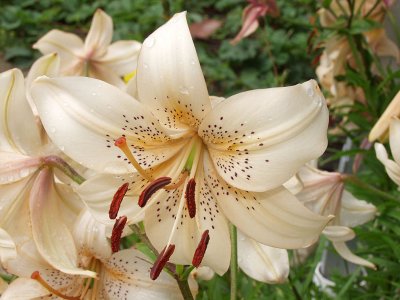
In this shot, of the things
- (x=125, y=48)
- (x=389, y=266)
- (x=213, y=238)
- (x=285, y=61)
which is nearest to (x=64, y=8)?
(x=285, y=61)

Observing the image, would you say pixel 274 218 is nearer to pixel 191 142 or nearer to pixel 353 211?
pixel 191 142

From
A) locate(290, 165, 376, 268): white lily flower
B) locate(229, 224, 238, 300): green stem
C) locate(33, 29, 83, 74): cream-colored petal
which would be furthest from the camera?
locate(33, 29, 83, 74): cream-colored petal

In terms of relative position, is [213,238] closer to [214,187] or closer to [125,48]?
[214,187]

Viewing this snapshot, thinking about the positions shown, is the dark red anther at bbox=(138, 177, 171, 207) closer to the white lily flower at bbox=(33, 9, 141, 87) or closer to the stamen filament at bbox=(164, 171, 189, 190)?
the stamen filament at bbox=(164, 171, 189, 190)

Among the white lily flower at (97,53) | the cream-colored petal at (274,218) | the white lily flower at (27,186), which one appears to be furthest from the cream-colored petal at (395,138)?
the white lily flower at (97,53)

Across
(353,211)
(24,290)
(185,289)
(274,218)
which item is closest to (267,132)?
(274,218)

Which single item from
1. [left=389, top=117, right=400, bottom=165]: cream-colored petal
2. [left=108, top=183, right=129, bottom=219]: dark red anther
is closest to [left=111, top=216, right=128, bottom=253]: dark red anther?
[left=108, top=183, right=129, bottom=219]: dark red anther
